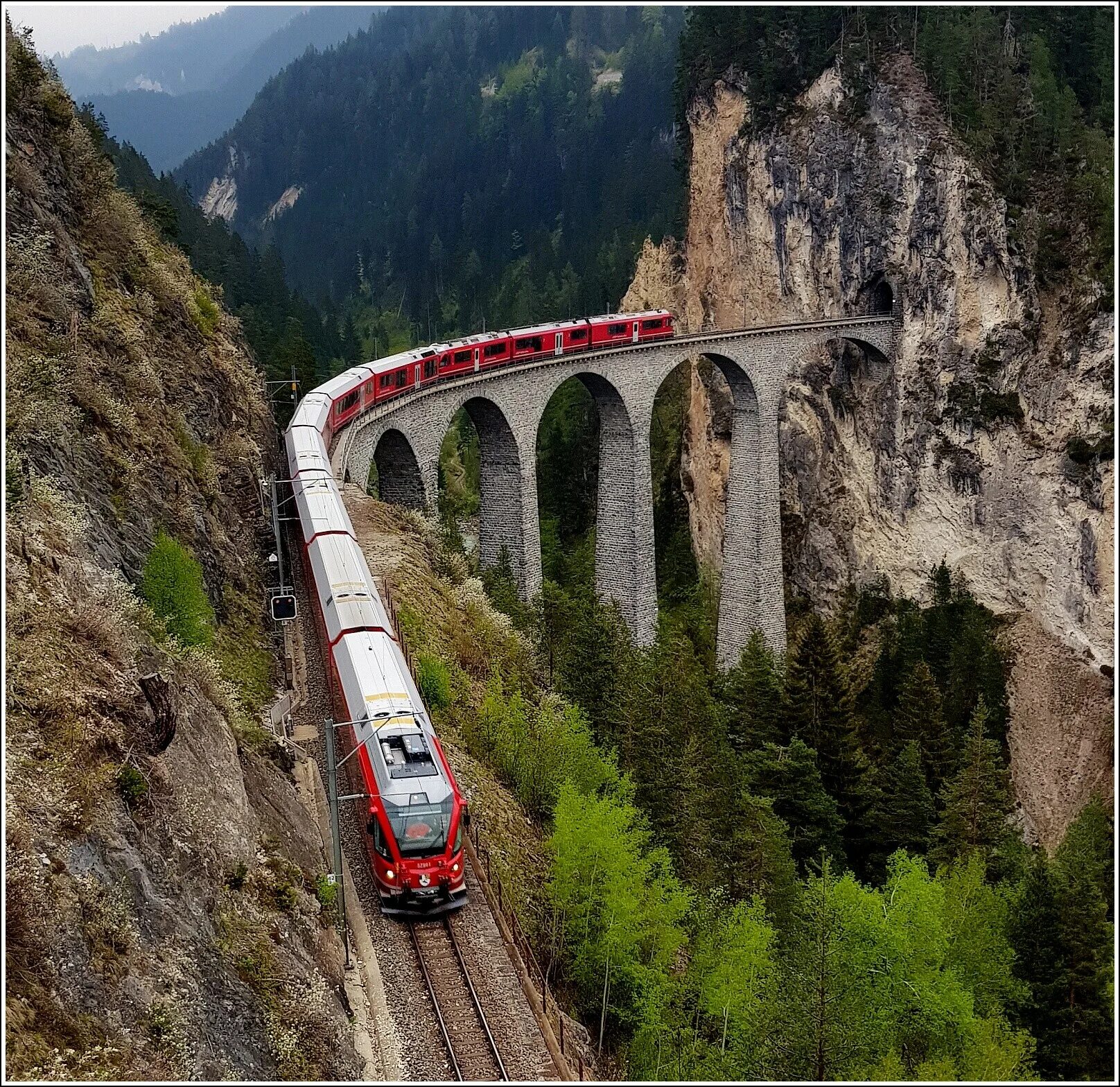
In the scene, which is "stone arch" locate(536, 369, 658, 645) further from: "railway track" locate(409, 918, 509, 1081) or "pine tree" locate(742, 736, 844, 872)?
"railway track" locate(409, 918, 509, 1081)

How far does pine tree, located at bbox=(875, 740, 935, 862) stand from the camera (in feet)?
123

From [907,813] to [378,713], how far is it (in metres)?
24.5

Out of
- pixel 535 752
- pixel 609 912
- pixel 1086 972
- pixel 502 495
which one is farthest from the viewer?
pixel 502 495

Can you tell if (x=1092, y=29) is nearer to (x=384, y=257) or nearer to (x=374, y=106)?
(x=384, y=257)

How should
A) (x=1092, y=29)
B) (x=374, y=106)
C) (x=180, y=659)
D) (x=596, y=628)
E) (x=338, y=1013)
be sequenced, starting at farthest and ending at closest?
(x=374, y=106) < (x=1092, y=29) < (x=596, y=628) < (x=180, y=659) < (x=338, y=1013)

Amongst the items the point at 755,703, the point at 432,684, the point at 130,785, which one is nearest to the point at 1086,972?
the point at 432,684

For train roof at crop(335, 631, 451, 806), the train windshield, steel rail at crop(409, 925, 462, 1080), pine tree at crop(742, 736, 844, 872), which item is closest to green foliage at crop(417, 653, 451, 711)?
train roof at crop(335, 631, 451, 806)

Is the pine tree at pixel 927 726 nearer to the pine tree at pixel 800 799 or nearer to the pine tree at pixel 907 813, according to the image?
the pine tree at pixel 907 813

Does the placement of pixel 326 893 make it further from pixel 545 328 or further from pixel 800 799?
pixel 545 328

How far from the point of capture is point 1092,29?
57188 millimetres

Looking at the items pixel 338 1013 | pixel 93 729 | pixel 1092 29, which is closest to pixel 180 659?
pixel 93 729

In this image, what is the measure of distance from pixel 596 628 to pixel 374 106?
175251 mm

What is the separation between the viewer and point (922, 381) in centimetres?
5653

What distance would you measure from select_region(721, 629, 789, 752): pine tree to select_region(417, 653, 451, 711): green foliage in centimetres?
1786
